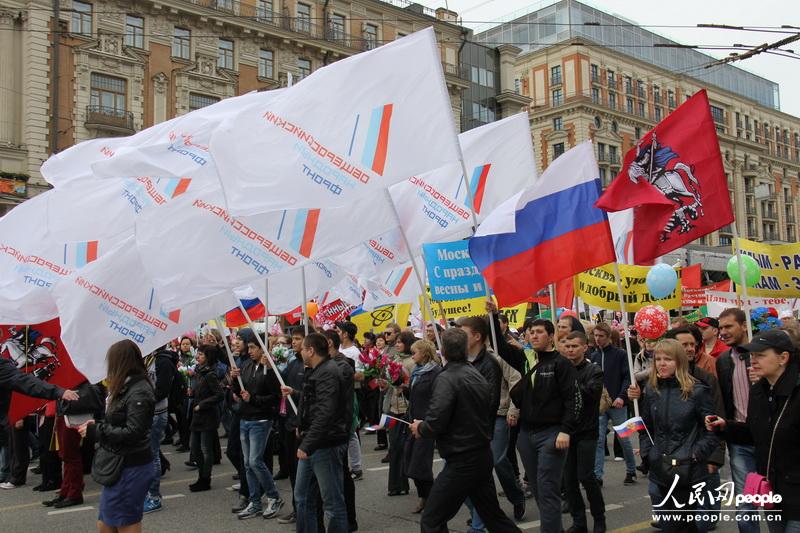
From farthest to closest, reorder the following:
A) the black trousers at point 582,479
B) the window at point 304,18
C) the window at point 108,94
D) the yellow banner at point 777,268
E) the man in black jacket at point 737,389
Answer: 1. the window at point 304,18
2. the window at point 108,94
3. the yellow banner at point 777,268
4. the black trousers at point 582,479
5. the man in black jacket at point 737,389

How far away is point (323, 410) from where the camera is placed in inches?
235

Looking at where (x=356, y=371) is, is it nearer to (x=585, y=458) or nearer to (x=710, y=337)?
(x=585, y=458)

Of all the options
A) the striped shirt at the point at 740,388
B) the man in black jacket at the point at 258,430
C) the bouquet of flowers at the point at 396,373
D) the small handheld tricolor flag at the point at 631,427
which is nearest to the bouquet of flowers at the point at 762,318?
the striped shirt at the point at 740,388

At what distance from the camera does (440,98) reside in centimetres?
670

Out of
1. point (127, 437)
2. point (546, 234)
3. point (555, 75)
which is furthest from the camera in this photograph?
point (555, 75)

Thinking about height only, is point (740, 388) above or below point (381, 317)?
below

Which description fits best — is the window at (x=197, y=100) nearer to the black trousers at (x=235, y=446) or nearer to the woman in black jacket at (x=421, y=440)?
the black trousers at (x=235, y=446)

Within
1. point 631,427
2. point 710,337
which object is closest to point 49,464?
point 631,427

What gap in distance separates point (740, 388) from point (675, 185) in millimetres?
2119

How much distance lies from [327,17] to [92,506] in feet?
121

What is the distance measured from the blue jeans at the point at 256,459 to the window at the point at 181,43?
31483 millimetres

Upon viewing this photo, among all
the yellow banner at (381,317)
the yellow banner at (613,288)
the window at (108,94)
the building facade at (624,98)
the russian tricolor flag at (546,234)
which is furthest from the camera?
the building facade at (624,98)

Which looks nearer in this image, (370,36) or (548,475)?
(548,475)

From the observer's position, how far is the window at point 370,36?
43219 millimetres
